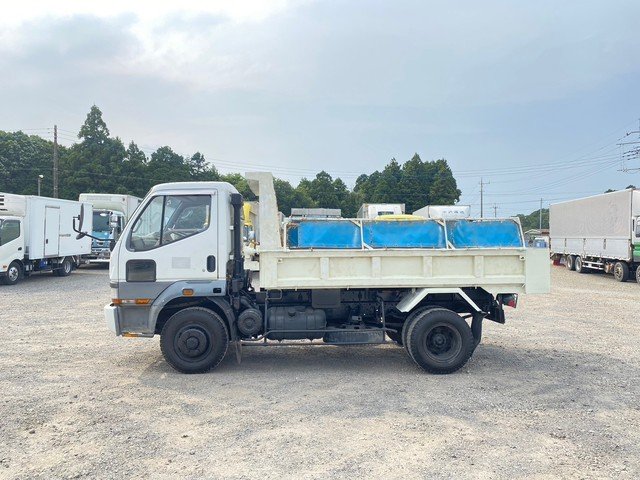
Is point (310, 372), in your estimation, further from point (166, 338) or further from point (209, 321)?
point (166, 338)

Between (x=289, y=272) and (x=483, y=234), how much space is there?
8.75 ft

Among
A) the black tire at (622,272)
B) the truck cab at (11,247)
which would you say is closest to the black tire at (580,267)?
the black tire at (622,272)

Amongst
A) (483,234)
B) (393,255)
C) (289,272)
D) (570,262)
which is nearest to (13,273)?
(289,272)

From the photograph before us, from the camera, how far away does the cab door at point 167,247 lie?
6.36m

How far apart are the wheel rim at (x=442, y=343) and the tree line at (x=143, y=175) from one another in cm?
4025

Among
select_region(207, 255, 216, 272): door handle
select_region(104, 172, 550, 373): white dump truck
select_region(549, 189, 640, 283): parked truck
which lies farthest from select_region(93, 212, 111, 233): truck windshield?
select_region(549, 189, 640, 283): parked truck

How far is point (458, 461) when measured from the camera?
406 cm

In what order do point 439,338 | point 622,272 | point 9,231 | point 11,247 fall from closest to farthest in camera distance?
point 439,338, point 9,231, point 11,247, point 622,272

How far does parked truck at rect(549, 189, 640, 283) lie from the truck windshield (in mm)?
21638

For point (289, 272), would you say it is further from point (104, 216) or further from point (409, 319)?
point (104, 216)

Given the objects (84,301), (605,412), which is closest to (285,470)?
(605,412)

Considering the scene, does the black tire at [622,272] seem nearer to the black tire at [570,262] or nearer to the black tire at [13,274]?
the black tire at [570,262]

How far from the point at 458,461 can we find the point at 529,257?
3.38m

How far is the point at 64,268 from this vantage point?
64.6 feet
